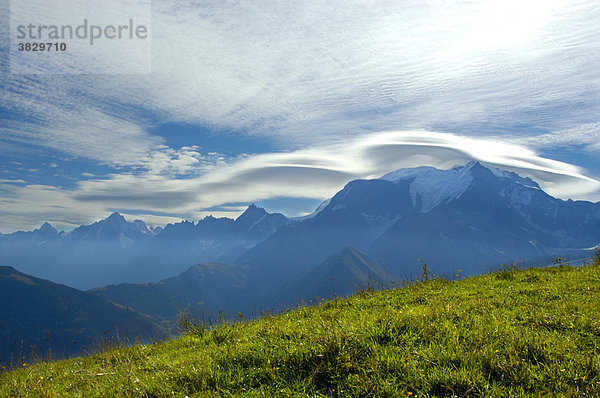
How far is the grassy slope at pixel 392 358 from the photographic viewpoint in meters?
5.15

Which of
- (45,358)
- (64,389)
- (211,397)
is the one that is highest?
(211,397)

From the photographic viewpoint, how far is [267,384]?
18.5ft

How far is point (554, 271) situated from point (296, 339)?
42.8 ft

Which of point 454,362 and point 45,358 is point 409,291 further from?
point 45,358

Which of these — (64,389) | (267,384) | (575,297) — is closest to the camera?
(267,384)

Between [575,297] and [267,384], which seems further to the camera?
[575,297]

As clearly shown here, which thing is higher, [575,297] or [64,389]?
[575,297]

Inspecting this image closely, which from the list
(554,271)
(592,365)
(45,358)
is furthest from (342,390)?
(554,271)

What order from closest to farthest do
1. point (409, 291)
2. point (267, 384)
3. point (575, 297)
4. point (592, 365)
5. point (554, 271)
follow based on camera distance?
point (592, 365) < point (267, 384) < point (575, 297) < point (409, 291) < point (554, 271)

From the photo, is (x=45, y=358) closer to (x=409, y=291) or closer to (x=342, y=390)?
(x=342, y=390)

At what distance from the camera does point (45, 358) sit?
1227 centimetres

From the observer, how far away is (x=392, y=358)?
575 centimetres

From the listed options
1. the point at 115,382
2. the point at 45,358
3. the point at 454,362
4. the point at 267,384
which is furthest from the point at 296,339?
the point at 45,358

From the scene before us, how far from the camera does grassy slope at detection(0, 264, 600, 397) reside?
515 cm
